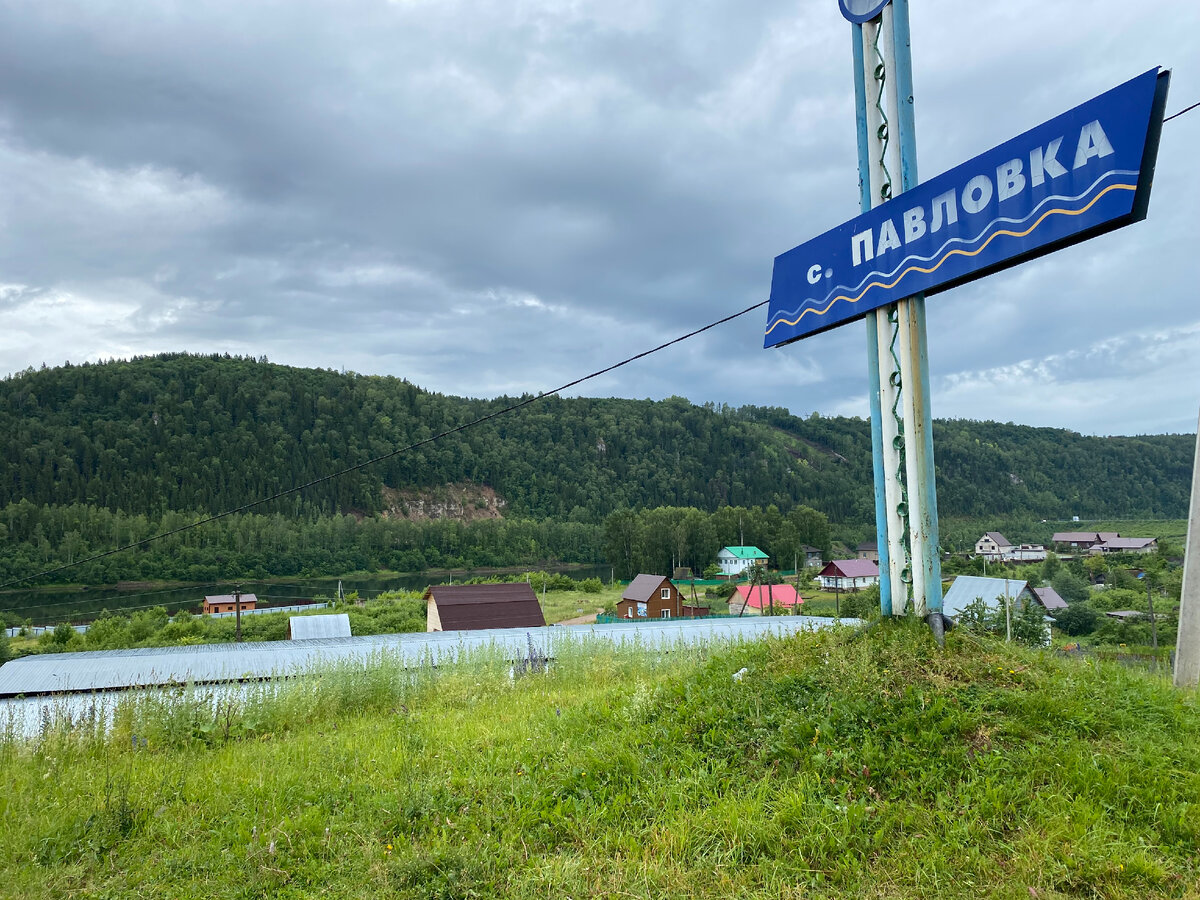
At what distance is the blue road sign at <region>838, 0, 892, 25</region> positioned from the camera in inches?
201

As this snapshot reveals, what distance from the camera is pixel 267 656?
36.0 ft

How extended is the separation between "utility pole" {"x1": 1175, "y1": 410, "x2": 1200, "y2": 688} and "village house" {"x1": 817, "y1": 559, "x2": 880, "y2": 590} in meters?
44.0

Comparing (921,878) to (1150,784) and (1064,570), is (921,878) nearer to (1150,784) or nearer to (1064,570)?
(1150,784)

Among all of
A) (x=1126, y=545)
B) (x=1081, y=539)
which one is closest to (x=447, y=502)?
(x=1081, y=539)

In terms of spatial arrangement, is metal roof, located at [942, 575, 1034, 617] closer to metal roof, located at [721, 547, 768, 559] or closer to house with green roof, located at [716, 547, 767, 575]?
house with green roof, located at [716, 547, 767, 575]

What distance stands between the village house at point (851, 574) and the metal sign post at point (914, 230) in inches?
1825

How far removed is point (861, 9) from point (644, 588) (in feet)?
126

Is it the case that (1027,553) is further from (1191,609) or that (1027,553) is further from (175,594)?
(175,594)

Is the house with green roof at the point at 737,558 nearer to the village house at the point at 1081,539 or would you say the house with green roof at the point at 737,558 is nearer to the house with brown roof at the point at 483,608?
the village house at the point at 1081,539

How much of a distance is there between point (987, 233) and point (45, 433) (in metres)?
153

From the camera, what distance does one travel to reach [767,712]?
417 centimetres

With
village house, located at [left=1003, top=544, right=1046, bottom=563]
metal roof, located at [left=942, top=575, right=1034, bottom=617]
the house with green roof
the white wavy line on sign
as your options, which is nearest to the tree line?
the house with green roof

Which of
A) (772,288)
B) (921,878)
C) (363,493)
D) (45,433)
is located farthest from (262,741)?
(45,433)

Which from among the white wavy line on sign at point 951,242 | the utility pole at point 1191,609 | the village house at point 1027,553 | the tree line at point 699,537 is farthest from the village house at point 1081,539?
the white wavy line on sign at point 951,242
